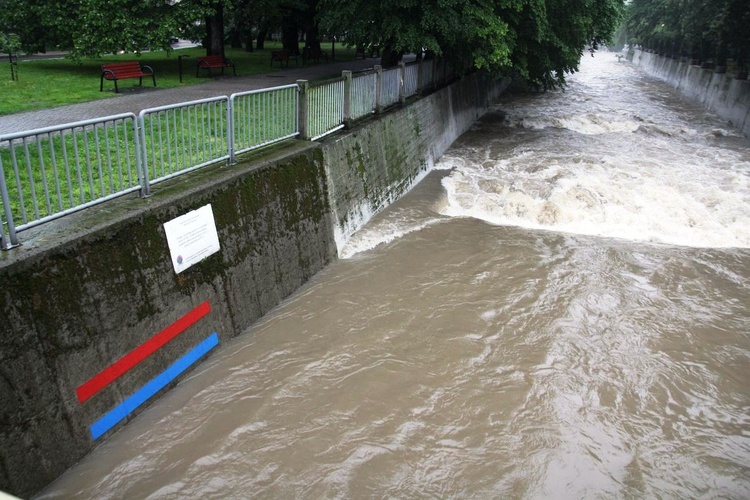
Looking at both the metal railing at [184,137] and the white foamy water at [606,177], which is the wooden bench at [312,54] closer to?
the white foamy water at [606,177]

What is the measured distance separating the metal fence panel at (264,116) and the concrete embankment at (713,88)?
823 inches

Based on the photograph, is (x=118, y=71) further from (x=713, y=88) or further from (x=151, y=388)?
(x=713, y=88)

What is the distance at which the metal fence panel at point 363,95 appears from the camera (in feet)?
39.5

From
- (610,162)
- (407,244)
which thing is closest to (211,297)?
(407,244)

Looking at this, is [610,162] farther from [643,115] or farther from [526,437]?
[526,437]

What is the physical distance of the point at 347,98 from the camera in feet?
38.0

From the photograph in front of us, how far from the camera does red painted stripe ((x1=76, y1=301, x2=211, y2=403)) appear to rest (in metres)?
5.21

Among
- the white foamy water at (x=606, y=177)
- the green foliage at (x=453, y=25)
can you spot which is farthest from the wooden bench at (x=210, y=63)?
the white foamy water at (x=606, y=177)

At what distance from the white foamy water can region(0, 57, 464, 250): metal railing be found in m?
3.72

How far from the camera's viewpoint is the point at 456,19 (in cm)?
1415

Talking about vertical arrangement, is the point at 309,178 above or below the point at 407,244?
above

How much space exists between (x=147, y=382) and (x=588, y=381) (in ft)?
16.5

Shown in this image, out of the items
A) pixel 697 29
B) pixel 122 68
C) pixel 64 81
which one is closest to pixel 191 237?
pixel 122 68

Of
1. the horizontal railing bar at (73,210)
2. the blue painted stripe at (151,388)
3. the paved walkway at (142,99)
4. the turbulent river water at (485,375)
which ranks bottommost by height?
the turbulent river water at (485,375)
